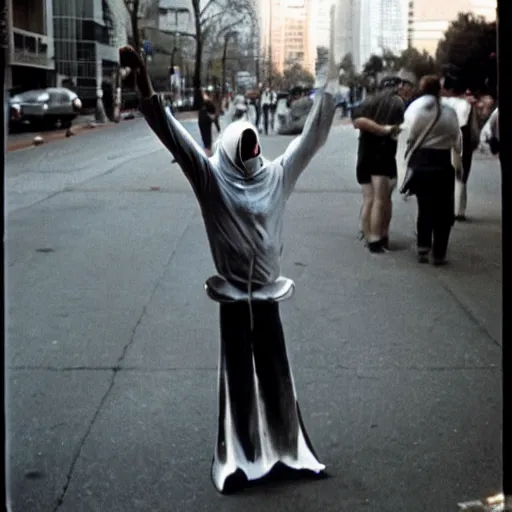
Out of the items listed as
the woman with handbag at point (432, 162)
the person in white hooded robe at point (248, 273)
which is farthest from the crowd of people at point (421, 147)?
the person in white hooded robe at point (248, 273)

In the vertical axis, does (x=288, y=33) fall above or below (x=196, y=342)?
above

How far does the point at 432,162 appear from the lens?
3.68 meters

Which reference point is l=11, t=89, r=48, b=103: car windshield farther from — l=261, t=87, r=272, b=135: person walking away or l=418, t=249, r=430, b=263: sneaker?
l=418, t=249, r=430, b=263: sneaker

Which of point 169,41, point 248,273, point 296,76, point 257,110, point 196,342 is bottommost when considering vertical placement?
point 196,342

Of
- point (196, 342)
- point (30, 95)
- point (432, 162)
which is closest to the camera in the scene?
point (30, 95)

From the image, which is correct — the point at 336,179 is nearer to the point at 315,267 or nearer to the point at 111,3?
the point at 315,267

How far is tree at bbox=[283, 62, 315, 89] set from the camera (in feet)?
9.81

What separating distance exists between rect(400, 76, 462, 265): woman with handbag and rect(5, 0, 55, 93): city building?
118 cm

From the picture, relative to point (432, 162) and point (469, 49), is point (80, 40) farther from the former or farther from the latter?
point (432, 162)

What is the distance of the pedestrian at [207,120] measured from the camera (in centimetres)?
303

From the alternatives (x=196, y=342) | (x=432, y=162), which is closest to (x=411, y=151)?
(x=432, y=162)

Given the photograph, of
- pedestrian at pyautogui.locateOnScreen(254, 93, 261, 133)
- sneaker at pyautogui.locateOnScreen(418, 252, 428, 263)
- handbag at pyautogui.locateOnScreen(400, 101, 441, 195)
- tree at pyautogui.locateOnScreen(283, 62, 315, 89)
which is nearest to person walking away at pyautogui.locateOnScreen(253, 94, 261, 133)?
pedestrian at pyautogui.locateOnScreen(254, 93, 261, 133)

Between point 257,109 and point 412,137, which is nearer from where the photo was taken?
point 257,109

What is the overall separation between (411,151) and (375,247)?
0.91 metres
